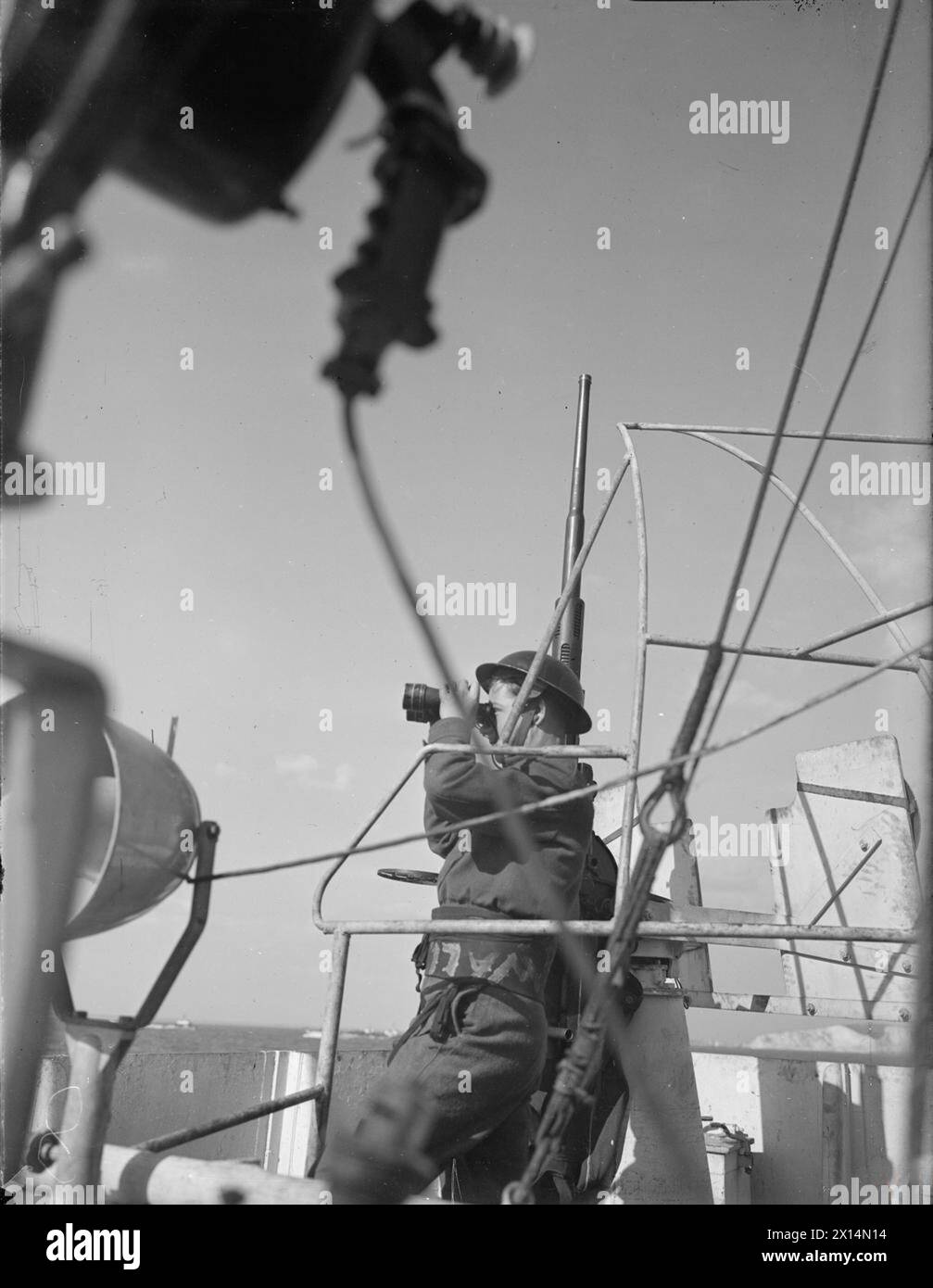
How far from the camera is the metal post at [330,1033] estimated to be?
2711 millimetres

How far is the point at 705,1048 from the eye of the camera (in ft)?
17.0

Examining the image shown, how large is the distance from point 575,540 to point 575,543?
1 cm

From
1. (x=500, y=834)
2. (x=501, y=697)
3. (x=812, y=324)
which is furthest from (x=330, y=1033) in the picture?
(x=812, y=324)

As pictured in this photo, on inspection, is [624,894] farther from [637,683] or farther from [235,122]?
[235,122]

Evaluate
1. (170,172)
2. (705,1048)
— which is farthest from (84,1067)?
(705,1048)

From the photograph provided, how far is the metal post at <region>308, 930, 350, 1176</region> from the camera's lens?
2711mm

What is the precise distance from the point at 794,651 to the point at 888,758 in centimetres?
144

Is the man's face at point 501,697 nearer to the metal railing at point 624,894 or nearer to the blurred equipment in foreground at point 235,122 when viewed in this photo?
the metal railing at point 624,894

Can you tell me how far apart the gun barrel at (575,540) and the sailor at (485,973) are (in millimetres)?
1340

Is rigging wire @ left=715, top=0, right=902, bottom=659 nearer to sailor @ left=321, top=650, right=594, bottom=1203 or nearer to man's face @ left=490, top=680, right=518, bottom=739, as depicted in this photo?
sailor @ left=321, top=650, right=594, bottom=1203

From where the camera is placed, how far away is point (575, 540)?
511cm

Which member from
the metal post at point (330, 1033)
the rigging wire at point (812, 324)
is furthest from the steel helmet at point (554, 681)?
the rigging wire at point (812, 324)
